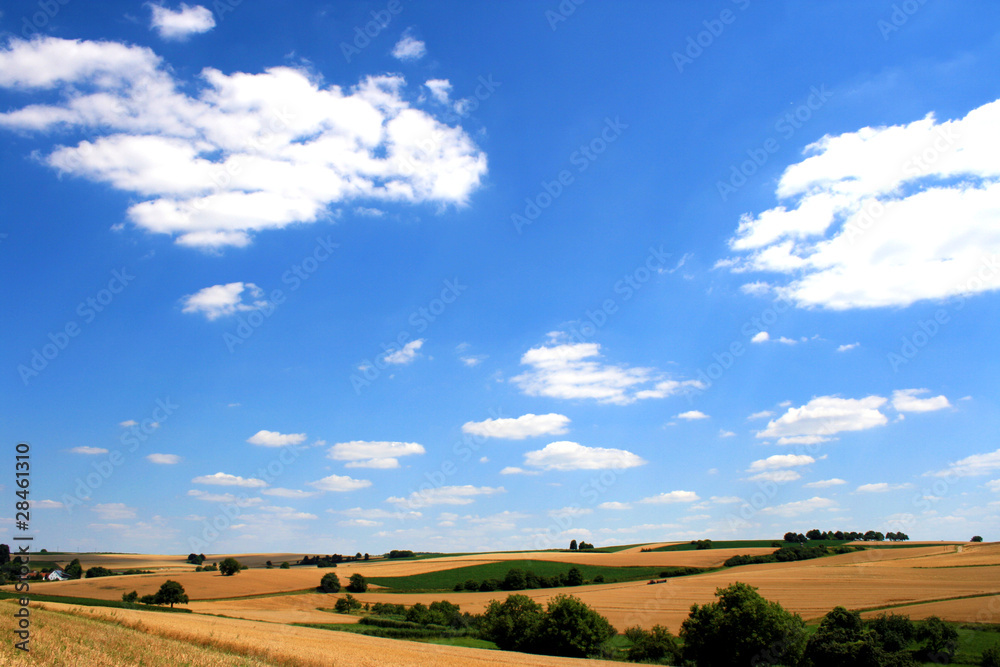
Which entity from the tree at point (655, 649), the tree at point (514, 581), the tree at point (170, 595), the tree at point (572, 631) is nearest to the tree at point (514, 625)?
the tree at point (572, 631)

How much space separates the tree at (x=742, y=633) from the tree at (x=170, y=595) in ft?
216

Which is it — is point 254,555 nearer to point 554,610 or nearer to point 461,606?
point 461,606

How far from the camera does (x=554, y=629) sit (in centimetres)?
5584

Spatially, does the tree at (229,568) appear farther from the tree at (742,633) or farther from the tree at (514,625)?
the tree at (742,633)

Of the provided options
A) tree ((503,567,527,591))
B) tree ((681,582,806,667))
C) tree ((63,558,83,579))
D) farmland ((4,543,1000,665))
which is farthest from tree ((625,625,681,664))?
tree ((63,558,83,579))

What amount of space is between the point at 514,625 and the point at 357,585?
48.1 m

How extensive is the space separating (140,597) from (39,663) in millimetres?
76671

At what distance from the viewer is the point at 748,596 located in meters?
51.1

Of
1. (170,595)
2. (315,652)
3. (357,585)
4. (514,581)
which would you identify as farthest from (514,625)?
(170,595)

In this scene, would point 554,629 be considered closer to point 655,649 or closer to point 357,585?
point 655,649

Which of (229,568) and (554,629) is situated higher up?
(229,568)

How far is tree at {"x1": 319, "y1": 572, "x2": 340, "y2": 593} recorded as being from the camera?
9544 cm

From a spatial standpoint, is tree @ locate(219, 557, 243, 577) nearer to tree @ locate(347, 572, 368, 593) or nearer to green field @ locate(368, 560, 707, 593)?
tree @ locate(347, 572, 368, 593)

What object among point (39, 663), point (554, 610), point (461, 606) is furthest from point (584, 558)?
point (39, 663)
